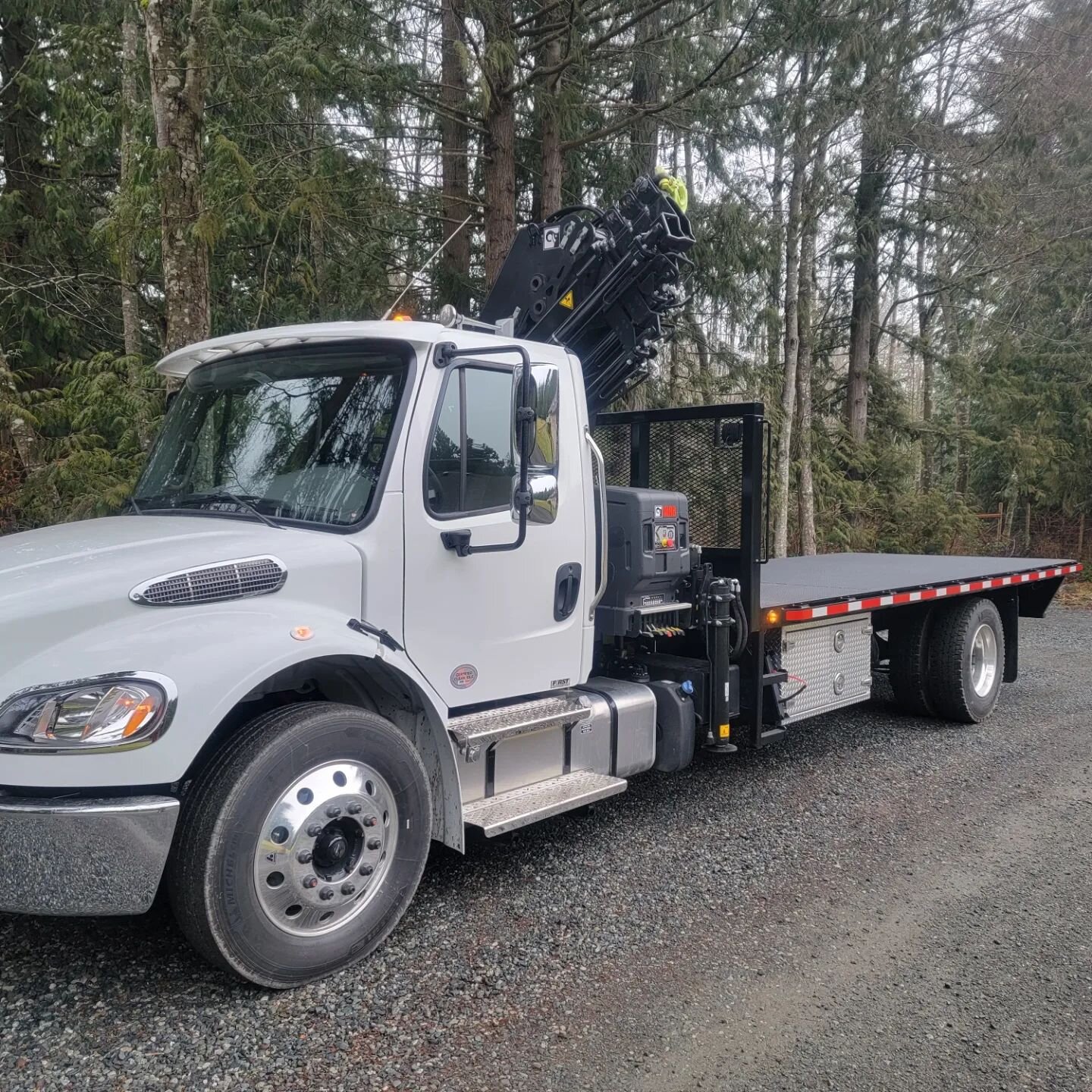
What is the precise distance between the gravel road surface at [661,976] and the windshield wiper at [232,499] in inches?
57.8

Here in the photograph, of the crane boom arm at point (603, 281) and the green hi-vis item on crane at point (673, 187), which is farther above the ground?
the green hi-vis item on crane at point (673, 187)

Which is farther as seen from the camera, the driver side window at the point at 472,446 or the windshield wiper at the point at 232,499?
the driver side window at the point at 472,446

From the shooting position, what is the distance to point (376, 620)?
12.1 ft

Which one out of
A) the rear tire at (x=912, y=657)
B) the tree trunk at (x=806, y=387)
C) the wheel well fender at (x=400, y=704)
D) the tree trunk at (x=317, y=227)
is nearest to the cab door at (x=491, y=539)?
the wheel well fender at (x=400, y=704)

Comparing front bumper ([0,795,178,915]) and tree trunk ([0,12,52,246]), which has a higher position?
tree trunk ([0,12,52,246])

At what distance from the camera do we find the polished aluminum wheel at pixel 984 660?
24.5 ft

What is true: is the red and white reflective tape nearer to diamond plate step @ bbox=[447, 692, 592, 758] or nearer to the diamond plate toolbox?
the diamond plate toolbox

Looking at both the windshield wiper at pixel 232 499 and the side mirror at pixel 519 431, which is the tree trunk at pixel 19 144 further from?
the side mirror at pixel 519 431

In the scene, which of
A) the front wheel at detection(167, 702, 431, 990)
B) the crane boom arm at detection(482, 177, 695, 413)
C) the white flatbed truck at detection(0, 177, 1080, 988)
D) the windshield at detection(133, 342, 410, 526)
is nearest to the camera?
the white flatbed truck at detection(0, 177, 1080, 988)

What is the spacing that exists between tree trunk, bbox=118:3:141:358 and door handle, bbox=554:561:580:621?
515cm

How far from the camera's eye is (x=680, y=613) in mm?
5441

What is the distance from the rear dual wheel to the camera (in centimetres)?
722

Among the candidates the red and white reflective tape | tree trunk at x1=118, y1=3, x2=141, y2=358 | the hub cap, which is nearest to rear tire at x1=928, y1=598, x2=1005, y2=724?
the red and white reflective tape

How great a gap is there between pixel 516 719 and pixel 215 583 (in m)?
1.46
